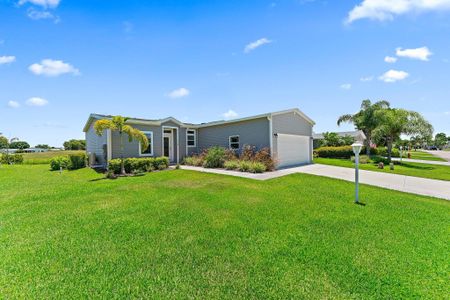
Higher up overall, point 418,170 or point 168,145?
point 168,145

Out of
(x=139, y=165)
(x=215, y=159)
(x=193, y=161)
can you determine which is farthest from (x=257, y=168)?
(x=139, y=165)

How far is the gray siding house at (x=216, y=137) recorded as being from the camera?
13732mm

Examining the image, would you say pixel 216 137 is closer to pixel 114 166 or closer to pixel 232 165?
pixel 232 165

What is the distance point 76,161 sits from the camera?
1541 centimetres

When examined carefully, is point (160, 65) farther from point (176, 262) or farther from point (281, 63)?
point (176, 262)

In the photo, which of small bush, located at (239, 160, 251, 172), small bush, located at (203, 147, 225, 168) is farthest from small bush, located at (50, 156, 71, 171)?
small bush, located at (239, 160, 251, 172)

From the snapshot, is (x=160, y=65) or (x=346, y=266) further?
(x=160, y=65)

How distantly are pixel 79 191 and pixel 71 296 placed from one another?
20.5ft

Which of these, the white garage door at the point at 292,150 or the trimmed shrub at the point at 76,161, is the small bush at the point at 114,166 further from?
the white garage door at the point at 292,150

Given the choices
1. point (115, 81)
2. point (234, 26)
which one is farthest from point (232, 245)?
point (115, 81)

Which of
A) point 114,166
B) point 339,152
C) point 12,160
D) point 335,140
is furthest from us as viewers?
point 335,140

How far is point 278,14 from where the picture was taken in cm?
944

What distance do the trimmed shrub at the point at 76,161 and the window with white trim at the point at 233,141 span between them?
11635 mm

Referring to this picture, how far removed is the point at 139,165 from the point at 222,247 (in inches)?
407
